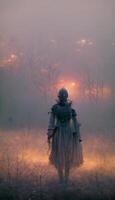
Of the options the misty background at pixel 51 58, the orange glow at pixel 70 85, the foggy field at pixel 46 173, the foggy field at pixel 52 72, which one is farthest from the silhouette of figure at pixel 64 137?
the orange glow at pixel 70 85

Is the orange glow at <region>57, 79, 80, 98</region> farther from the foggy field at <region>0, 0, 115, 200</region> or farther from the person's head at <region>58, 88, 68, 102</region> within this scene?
the person's head at <region>58, 88, 68, 102</region>

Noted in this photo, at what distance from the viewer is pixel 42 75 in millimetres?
17438

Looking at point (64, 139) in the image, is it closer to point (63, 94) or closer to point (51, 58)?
point (63, 94)

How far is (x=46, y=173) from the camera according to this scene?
9.69 m

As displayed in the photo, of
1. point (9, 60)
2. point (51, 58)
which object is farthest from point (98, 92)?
point (9, 60)

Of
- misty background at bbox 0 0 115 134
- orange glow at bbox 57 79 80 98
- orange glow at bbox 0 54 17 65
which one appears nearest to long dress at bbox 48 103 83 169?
misty background at bbox 0 0 115 134

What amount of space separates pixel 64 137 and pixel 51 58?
9.70 m

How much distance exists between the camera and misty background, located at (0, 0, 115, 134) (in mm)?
16641

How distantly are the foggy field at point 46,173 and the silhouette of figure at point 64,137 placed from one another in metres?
0.41

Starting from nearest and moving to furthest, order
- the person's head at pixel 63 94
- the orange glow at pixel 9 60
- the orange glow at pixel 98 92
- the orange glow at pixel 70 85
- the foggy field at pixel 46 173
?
the foggy field at pixel 46 173, the person's head at pixel 63 94, the orange glow at pixel 98 92, the orange glow at pixel 70 85, the orange glow at pixel 9 60

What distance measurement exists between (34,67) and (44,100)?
5.13 feet

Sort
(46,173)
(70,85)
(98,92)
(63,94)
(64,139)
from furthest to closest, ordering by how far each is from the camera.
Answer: (70,85)
(98,92)
(46,173)
(64,139)
(63,94)

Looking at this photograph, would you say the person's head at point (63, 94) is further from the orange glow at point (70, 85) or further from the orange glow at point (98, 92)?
the orange glow at point (70, 85)

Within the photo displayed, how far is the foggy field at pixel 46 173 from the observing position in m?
8.16
